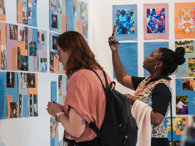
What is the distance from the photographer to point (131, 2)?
324 cm

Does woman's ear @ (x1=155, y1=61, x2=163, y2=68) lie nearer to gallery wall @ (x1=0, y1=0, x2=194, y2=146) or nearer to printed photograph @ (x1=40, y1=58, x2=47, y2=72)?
gallery wall @ (x1=0, y1=0, x2=194, y2=146)

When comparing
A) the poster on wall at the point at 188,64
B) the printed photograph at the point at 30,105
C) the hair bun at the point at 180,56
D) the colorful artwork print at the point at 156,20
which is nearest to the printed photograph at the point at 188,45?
the poster on wall at the point at 188,64

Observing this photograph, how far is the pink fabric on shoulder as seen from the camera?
1.55 m

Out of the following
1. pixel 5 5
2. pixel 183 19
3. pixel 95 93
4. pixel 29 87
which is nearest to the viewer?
pixel 95 93

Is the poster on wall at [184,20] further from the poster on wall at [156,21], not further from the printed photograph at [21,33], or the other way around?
the printed photograph at [21,33]

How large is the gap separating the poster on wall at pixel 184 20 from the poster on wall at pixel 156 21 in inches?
3.8

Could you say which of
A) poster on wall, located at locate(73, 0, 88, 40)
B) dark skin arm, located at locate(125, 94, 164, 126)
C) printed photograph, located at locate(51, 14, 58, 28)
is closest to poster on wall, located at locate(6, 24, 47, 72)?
printed photograph, located at locate(51, 14, 58, 28)

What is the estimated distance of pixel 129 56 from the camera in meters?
3.22

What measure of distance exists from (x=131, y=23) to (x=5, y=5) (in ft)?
4.86

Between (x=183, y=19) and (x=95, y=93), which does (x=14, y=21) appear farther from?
(x=183, y=19)

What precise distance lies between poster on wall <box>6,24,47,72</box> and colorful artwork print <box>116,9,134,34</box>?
977mm

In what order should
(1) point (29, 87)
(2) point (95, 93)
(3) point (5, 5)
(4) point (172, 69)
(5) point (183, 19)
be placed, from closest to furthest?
(2) point (95, 93) < (3) point (5, 5) < (1) point (29, 87) < (4) point (172, 69) < (5) point (183, 19)

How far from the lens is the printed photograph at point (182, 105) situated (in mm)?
3164

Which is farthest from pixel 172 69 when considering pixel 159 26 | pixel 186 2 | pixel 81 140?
pixel 81 140
